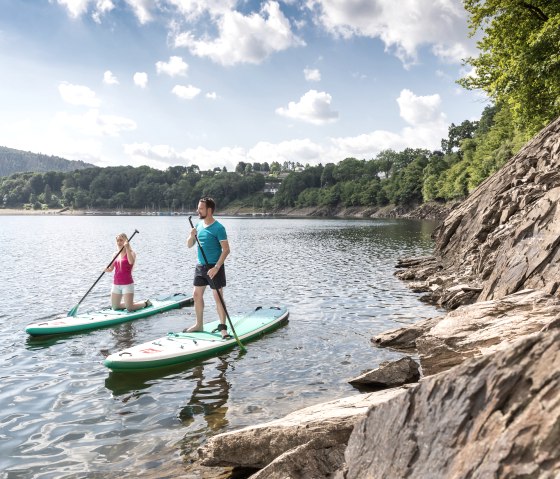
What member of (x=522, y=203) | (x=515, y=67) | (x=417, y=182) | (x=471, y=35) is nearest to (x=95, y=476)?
(x=522, y=203)

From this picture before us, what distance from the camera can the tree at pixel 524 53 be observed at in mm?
26109

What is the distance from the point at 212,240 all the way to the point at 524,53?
78.4 ft

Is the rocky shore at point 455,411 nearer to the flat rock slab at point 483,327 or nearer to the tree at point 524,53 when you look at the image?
the flat rock slab at point 483,327

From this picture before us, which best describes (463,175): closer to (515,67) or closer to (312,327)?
(515,67)

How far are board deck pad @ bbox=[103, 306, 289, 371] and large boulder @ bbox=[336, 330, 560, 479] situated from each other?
26.0ft

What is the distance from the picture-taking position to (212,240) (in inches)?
507

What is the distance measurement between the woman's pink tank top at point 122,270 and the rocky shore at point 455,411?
8.97 meters

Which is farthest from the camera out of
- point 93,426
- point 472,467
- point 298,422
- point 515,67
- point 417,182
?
point 417,182

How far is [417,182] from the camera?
495ft

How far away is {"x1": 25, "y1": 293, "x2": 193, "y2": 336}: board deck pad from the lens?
49.4 ft

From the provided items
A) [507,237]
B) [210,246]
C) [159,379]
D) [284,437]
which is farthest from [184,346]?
[507,237]

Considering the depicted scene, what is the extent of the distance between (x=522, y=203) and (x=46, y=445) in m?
20.5

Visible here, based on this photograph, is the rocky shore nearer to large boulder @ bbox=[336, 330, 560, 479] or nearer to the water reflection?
large boulder @ bbox=[336, 330, 560, 479]

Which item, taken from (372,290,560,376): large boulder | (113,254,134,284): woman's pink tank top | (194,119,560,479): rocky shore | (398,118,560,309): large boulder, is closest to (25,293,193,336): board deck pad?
(113,254,134,284): woman's pink tank top
